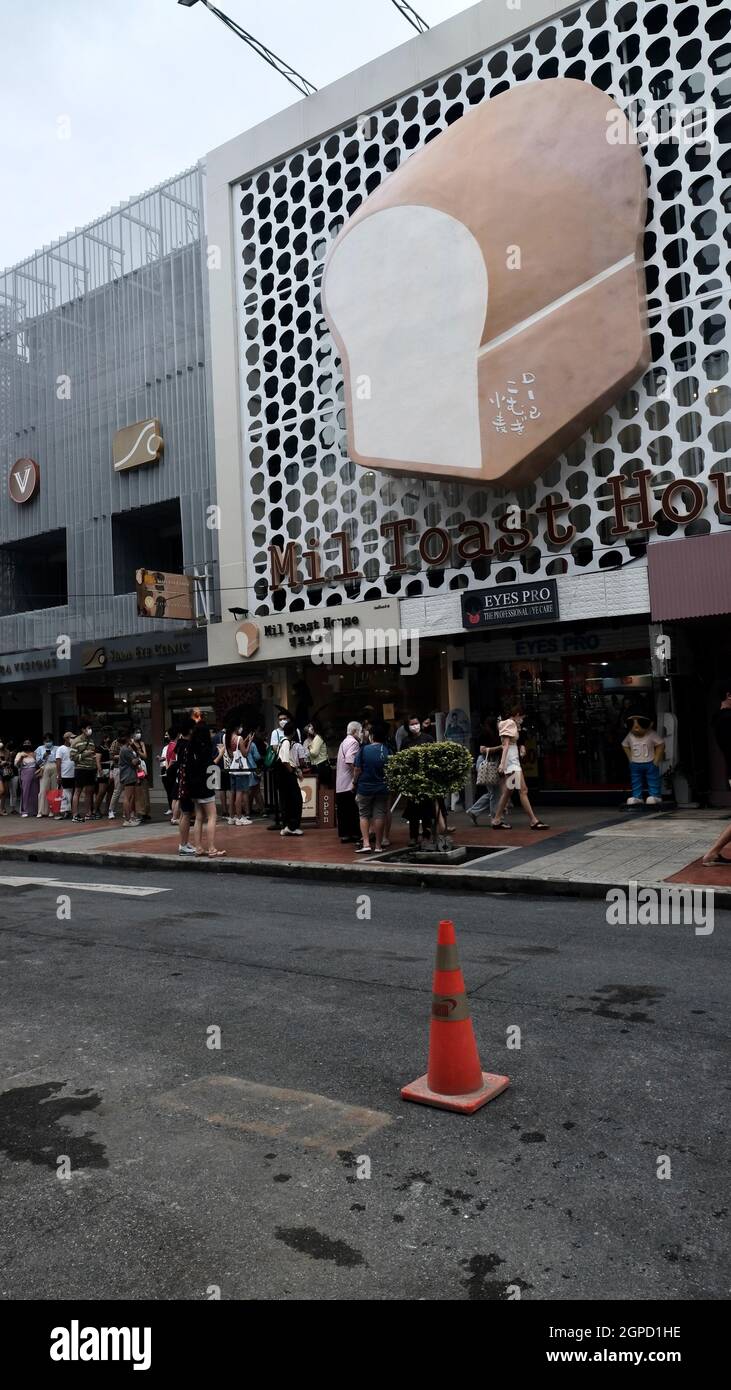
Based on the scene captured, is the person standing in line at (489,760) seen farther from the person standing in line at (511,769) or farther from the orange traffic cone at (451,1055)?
the orange traffic cone at (451,1055)

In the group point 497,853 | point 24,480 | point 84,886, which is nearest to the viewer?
point 84,886

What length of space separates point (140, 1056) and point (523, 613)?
12.8 metres

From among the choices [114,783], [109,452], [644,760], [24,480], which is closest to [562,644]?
[644,760]

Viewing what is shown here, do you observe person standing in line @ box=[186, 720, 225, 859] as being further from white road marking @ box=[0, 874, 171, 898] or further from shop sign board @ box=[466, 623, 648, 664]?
shop sign board @ box=[466, 623, 648, 664]

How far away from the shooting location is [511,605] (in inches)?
669

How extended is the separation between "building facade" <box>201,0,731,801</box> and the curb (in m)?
6.77

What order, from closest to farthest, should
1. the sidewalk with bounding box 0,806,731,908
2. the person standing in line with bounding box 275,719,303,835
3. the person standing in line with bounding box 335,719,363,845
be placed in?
the sidewalk with bounding box 0,806,731,908 < the person standing in line with bounding box 335,719,363,845 < the person standing in line with bounding box 275,719,303,835

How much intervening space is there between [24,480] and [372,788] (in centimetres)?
1905

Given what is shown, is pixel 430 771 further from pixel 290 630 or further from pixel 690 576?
pixel 290 630

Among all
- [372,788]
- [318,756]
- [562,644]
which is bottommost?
[372,788]

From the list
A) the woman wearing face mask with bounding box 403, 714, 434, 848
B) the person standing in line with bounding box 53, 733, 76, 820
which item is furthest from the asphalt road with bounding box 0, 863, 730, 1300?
the person standing in line with bounding box 53, 733, 76, 820

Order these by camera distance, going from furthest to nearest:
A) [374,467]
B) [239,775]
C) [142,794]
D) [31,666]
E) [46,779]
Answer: [31,666] → [46,779] → [142,794] → [239,775] → [374,467]

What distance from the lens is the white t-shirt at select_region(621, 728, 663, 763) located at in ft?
53.9
